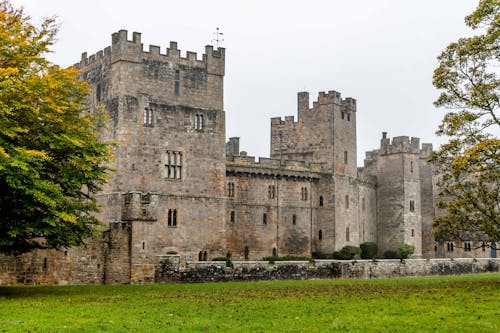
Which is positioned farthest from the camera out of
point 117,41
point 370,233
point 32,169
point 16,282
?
point 370,233

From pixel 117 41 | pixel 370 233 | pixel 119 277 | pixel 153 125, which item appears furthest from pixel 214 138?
pixel 370 233

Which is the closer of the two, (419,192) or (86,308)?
(86,308)

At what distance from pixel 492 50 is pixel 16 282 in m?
24.2

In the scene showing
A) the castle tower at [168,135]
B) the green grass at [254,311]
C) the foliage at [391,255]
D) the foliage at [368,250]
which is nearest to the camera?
the green grass at [254,311]

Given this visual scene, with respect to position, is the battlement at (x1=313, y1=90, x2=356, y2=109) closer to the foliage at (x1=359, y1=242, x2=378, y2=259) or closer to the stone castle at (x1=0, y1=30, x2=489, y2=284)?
the stone castle at (x1=0, y1=30, x2=489, y2=284)

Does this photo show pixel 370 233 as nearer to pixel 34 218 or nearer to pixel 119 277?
pixel 119 277

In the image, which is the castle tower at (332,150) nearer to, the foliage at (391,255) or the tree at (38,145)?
the foliage at (391,255)

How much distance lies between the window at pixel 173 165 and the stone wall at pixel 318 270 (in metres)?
13.6

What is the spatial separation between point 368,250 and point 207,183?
75.4 feet

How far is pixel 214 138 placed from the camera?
57.0 m

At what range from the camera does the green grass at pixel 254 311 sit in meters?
19.0

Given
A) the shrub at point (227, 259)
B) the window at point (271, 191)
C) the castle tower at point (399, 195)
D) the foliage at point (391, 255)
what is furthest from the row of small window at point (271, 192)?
the castle tower at point (399, 195)

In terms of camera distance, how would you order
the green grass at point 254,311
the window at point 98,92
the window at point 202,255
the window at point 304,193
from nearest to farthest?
the green grass at point 254,311, the window at point 202,255, the window at point 98,92, the window at point 304,193

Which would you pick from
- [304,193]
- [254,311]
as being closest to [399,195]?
[304,193]
